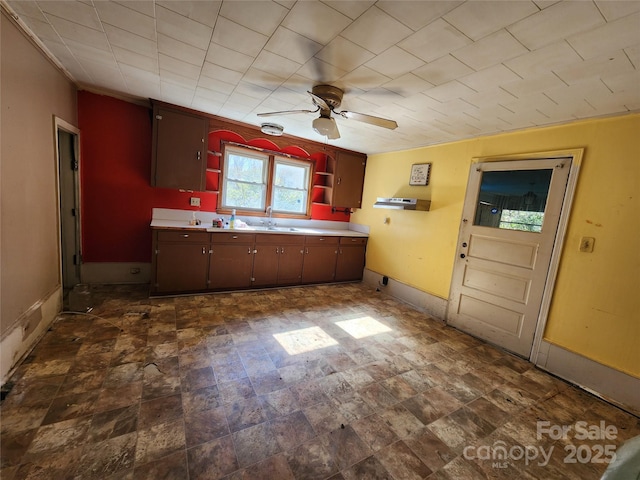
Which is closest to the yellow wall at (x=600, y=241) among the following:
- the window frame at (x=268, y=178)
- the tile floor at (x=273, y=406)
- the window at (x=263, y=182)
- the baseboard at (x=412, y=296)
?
the tile floor at (x=273, y=406)

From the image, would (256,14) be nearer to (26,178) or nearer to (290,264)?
(26,178)

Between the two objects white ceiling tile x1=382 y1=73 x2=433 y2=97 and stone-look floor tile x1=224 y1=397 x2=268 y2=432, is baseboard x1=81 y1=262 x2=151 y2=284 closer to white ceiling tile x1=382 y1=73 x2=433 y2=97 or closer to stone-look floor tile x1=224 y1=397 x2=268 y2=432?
stone-look floor tile x1=224 y1=397 x2=268 y2=432

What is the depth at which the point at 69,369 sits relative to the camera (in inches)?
79.9

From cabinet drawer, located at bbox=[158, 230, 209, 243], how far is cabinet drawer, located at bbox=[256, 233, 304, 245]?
74 centimetres

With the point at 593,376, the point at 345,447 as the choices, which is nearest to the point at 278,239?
the point at 345,447

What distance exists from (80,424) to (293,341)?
64.3 inches

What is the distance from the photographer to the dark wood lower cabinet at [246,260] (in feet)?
11.3

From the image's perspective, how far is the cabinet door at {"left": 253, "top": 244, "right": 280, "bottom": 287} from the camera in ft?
13.1

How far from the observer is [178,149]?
3.54 meters

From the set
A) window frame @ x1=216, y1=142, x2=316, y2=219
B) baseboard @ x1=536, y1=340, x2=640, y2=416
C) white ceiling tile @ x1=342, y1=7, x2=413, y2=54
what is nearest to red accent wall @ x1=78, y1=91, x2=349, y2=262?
window frame @ x1=216, y1=142, x2=316, y2=219

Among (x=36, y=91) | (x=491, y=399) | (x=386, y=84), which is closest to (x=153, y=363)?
(x=36, y=91)

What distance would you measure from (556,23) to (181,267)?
3964 millimetres

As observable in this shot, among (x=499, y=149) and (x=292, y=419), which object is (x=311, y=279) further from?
(x=499, y=149)

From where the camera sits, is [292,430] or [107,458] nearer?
[107,458]
